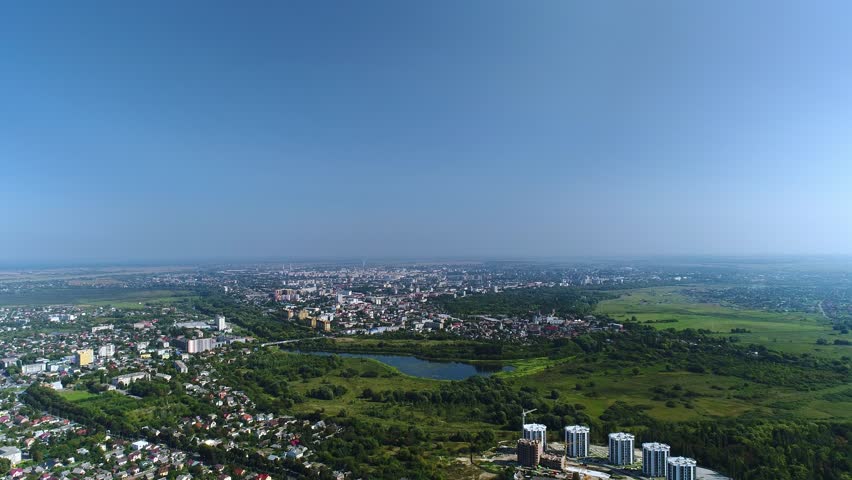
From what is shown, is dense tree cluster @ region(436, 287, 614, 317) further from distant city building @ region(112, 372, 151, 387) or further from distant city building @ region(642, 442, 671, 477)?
distant city building @ region(642, 442, 671, 477)

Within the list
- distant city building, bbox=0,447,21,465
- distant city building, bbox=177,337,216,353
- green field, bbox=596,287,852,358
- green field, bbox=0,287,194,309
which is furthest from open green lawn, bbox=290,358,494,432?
green field, bbox=0,287,194,309

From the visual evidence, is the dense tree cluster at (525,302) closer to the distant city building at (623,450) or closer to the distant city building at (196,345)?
the distant city building at (196,345)

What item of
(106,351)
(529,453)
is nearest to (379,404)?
(529,453)

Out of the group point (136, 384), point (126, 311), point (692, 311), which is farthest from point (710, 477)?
point (126, 311)

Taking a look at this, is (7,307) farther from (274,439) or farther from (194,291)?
(274,439)

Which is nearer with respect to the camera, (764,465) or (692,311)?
(764,465)

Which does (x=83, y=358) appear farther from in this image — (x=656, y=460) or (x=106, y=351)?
(x=656, y=460)
